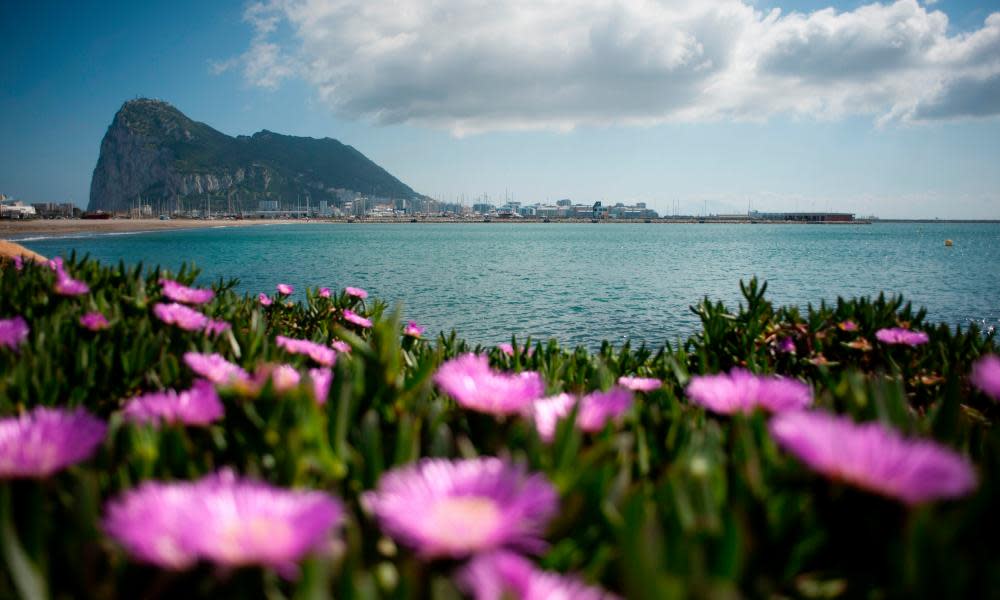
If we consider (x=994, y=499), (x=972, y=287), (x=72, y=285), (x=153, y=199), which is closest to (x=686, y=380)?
(x=994, y=499)

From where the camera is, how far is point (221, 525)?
570 mm

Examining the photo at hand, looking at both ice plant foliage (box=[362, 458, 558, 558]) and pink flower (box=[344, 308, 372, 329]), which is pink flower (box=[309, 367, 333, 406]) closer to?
ice plant foliage (box=[362, 458, 558, 558])

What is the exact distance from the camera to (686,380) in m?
1.97

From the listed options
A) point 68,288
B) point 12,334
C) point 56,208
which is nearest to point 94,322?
point 12,334

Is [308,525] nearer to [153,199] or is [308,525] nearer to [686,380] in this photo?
[686,380]

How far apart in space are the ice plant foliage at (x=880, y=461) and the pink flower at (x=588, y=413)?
0.31 meters

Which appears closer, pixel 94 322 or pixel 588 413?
pixel 588 413

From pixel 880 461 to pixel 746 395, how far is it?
377 millimetres

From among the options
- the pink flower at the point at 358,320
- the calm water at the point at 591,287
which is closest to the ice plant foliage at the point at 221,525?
the pink flower at the point at 358,320

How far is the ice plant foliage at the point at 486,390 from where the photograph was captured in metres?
0.94

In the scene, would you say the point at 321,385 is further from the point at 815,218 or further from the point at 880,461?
the point at 815,218

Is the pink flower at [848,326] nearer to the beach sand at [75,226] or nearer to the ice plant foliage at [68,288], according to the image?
the ice plant foliage at [68,288]

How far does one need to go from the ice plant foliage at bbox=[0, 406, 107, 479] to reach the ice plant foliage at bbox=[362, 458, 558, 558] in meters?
0.39

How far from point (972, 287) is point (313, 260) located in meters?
31.2
